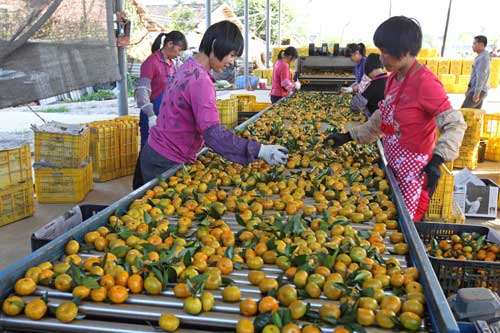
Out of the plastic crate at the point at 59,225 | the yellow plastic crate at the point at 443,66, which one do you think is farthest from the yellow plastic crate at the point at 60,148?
the yellow plastic crate at the point at 443,66

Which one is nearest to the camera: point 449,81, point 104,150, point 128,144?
point 104,150

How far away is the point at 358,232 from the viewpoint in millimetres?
2205

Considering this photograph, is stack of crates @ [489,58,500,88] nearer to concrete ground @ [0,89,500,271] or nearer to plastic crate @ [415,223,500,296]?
concrete ground @ [0,89,500,271]

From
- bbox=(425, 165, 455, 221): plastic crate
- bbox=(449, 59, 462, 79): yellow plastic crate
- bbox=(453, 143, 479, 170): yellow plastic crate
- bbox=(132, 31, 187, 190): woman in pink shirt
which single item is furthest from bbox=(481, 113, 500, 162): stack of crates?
bbox=(449, 59, 462, 79): yellow plastic crate

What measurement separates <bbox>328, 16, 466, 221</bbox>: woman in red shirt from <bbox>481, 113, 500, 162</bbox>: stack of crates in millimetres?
5595

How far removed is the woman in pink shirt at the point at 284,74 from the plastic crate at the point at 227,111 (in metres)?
0.96

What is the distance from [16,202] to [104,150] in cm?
164

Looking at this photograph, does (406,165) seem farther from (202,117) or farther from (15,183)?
(15,183)

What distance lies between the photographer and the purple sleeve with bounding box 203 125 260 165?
2.68 metres

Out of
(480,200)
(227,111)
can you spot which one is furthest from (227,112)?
(480,200)

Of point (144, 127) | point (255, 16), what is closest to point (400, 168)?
point (144, 127)

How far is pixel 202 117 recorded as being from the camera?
2721 millimetres

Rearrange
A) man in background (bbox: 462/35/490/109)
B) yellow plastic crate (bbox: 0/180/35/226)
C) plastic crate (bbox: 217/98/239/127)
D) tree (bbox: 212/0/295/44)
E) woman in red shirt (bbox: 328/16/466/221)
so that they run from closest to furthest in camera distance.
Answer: woman in red shirt (bbox: 328/16/466/221) < yellow plastic crate (bbox: 0/180/35/226) < plastic crate (bbox: 217/98/239/127) < man in background (bbox: 462/35/490/109) < tree (bbox: 212/0/295/44)

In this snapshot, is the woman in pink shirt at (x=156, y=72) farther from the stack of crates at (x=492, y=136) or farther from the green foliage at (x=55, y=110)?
the green foliage at (x=55, y=110)
